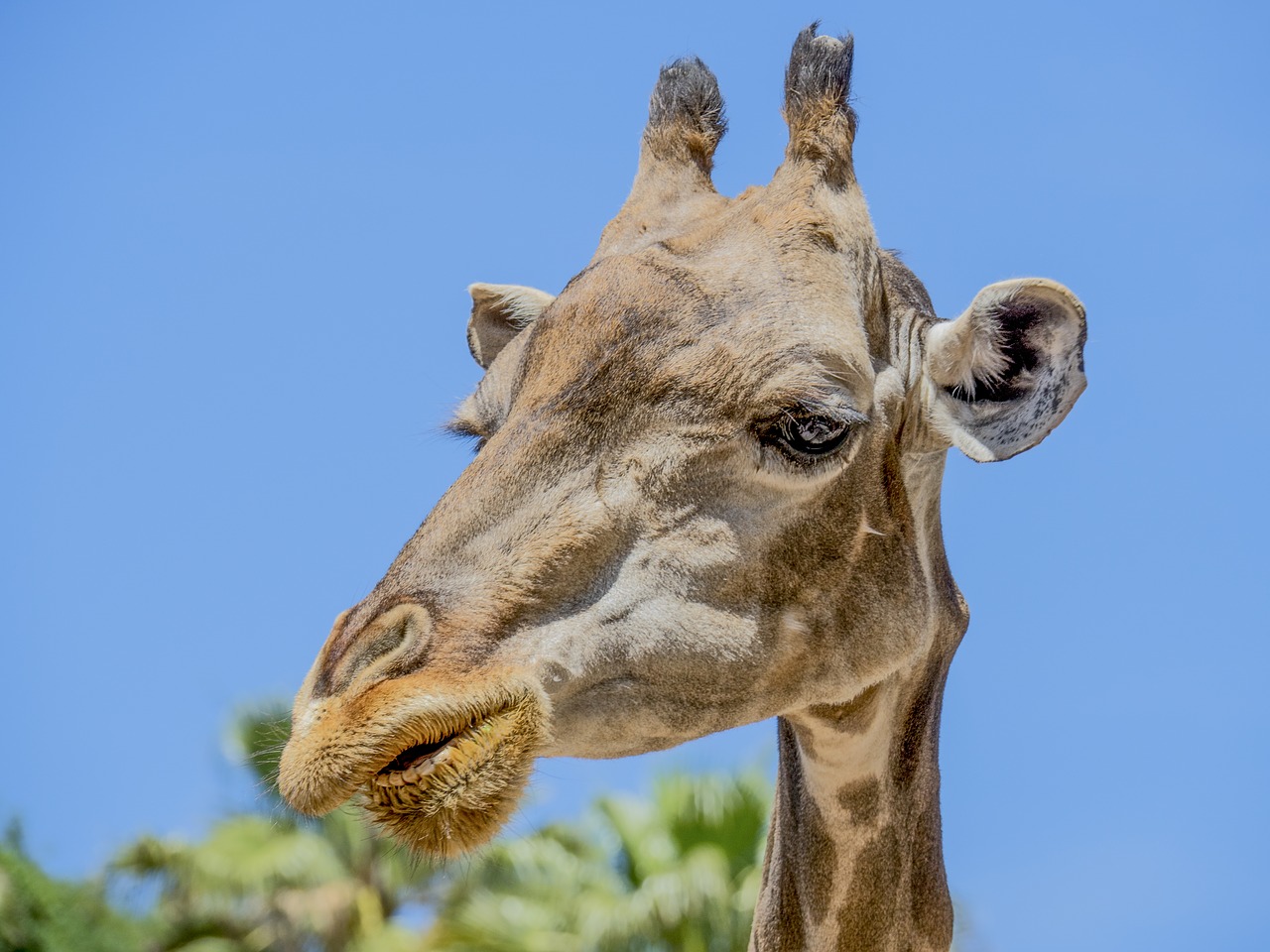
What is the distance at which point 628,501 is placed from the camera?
14.0 ft

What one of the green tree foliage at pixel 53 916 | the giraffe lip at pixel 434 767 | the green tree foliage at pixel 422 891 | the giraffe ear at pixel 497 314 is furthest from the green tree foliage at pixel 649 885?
the giraffe lip at pixel 434 767

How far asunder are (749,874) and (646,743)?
14588 mm

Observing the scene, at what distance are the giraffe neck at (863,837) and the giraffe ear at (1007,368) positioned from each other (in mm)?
905

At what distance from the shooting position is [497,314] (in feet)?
20.5

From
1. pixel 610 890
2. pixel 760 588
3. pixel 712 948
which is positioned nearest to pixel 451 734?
pixel 760 588

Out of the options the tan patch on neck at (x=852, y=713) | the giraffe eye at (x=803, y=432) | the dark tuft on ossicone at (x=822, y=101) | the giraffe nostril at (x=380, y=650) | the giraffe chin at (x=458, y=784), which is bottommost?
the giraffe chin at (x=458, y=784)

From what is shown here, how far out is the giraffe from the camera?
3.81 m

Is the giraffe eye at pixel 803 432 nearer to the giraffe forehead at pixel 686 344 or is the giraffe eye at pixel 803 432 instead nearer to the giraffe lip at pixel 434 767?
the giraffe forehead at pixel 686 344

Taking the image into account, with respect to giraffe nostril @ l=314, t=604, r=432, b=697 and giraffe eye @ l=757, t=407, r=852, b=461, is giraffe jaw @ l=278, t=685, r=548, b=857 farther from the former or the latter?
giraffe eye @ l=757, t=407, r=852, b=461

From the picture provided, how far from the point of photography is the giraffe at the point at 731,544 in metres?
3.81

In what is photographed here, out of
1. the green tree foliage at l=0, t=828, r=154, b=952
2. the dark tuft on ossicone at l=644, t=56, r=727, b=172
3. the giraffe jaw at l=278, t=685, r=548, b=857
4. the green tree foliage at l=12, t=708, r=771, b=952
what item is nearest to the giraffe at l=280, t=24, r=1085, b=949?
the giraffe jaw at l=278, t=685, r=548, b=857

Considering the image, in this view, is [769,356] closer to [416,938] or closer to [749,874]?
[749,874]

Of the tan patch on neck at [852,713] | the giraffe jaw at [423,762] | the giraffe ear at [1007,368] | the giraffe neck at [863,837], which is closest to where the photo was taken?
the giraffe jaw at [423,762]

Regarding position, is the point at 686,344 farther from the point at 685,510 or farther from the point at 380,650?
the point at 380,650
